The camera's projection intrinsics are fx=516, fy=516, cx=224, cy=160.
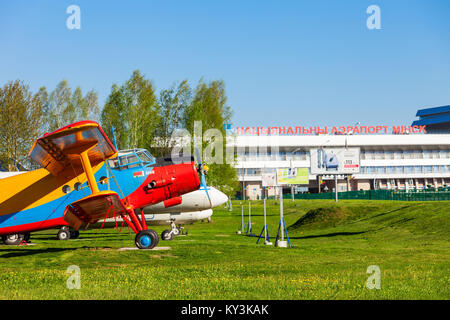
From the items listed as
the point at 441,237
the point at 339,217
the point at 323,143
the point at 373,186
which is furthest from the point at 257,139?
the point at 441,237

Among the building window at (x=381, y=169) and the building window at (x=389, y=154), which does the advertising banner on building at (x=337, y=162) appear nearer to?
the building window at (x=381, y=169)

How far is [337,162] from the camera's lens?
7100 centimetres

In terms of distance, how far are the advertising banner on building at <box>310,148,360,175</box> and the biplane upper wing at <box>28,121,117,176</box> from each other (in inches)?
2171

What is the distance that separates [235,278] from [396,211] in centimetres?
2976

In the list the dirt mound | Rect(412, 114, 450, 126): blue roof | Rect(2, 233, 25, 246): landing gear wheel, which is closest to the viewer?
Rect(2, 233, 25, 246): landing gear wheel

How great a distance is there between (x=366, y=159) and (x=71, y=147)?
110 m

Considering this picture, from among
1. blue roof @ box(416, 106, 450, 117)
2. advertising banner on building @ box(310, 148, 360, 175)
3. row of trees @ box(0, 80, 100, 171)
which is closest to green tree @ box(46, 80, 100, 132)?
row of trees @ box(0, 80, 100, 171)

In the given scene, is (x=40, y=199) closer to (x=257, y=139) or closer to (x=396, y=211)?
(x=396, y=211)

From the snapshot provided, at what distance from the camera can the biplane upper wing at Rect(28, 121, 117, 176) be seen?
50.3ft

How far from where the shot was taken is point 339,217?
4209 cm

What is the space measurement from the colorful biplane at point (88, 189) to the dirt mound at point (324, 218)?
898 inches

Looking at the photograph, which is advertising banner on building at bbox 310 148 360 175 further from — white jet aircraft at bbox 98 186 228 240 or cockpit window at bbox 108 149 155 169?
cockpit window at bbox 108 149 155 169

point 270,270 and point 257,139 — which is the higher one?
point 257,139

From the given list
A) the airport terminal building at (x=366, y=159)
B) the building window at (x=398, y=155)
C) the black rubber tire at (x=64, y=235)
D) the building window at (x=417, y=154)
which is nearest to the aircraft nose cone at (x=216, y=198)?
the black rubber tire at (x=64, y=235)
